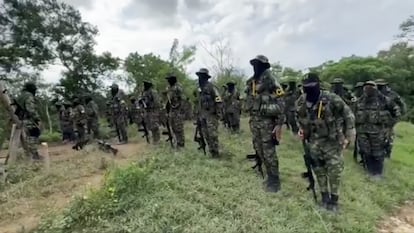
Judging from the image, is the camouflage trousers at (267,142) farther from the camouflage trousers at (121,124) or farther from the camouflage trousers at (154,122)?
the camouflage trousers at (121,124)

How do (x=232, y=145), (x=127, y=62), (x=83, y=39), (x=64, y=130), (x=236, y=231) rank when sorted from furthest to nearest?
(x=127, y=62)
(x=83, y=39)
(x=64, y=130)
(x=232, y=145)
(x=236, y=231)

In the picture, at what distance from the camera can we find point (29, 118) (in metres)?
11.0

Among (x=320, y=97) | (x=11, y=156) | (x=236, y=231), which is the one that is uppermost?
(x=320, y=97)

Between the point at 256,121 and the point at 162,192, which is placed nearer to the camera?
the point at 162,192

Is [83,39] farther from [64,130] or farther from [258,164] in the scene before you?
[258,164]

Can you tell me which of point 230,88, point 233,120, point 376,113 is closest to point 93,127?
point 233,120

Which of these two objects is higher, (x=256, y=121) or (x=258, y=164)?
(x=256, y=121)

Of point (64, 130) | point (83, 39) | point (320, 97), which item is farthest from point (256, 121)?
point (83, 39)

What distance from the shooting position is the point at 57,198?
7.40m

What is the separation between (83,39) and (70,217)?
18.3 m

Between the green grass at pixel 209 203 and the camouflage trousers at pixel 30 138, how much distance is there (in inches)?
141

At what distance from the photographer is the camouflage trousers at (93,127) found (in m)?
15.9

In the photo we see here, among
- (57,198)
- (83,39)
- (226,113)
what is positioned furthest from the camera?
(83,39)

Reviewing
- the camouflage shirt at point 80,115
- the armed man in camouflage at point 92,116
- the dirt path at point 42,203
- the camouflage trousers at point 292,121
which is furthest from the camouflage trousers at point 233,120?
the dirt path at point 42,203
